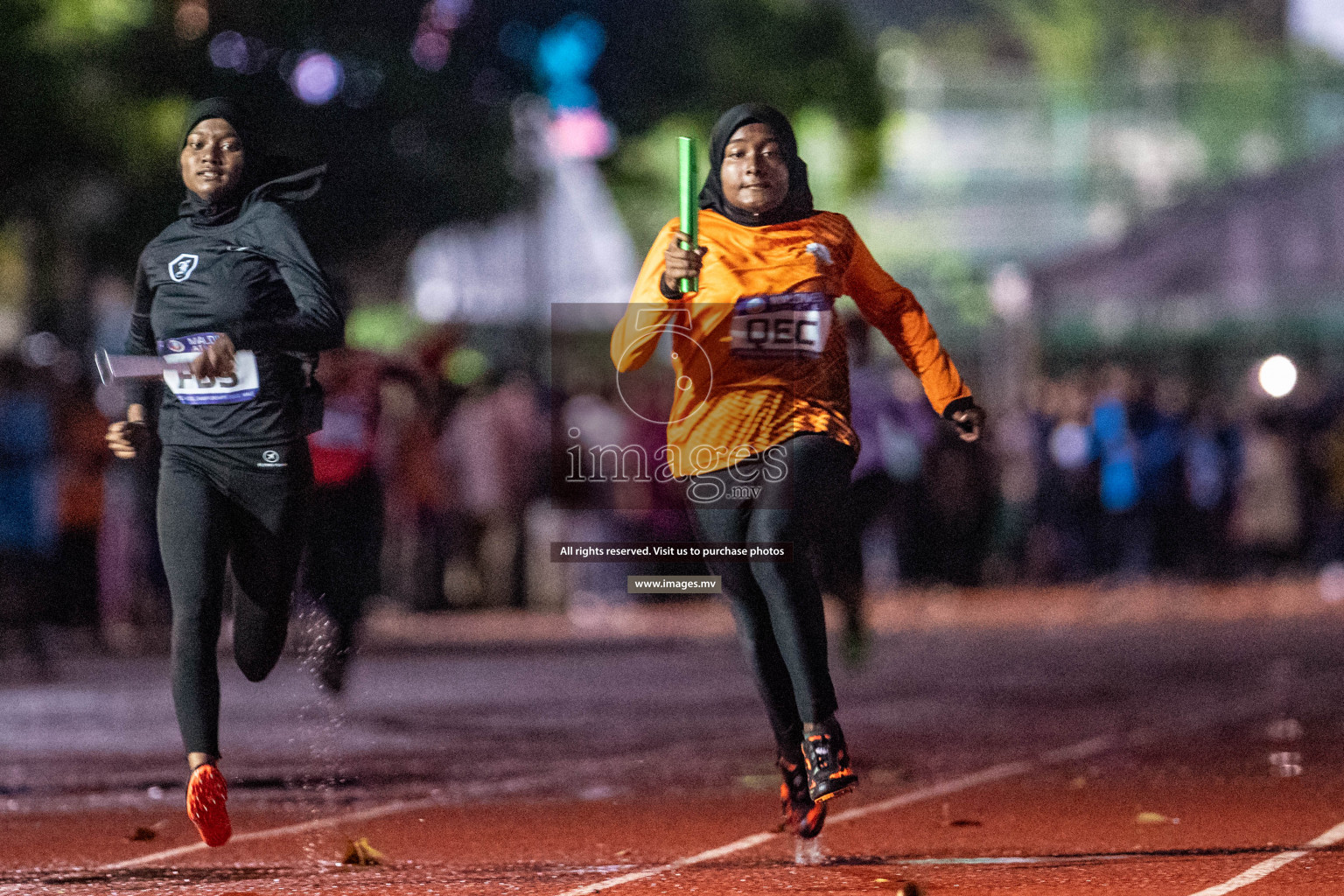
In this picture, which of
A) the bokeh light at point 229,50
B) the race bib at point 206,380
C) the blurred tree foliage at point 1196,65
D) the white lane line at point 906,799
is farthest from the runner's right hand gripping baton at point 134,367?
the blurred tree foliage at point 1196,65

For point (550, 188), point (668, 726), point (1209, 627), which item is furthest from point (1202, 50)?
point (668, 726)

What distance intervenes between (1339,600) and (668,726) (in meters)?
11.2

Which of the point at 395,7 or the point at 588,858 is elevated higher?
the point at 395,7

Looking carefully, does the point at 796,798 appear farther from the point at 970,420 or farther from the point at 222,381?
the point at 222,381

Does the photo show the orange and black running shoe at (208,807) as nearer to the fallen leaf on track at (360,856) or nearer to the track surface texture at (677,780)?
the track surface texture at (677,780)

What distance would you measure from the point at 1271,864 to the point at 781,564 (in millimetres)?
1576

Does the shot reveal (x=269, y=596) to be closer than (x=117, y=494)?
Yes

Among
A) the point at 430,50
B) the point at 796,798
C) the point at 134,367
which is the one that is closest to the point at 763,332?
the point at 796,798

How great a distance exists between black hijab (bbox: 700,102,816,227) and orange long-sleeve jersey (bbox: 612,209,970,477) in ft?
0.08

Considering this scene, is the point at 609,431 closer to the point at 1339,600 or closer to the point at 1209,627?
the point at 1209,627

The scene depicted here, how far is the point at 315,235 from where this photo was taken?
87.2 feet

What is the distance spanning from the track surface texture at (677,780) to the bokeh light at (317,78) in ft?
39.6

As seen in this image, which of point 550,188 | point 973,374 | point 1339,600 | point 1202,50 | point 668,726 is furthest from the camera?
point 1202,50

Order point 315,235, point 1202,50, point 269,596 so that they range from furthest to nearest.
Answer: point 1202,50 → point 315,235 → point 269,596
